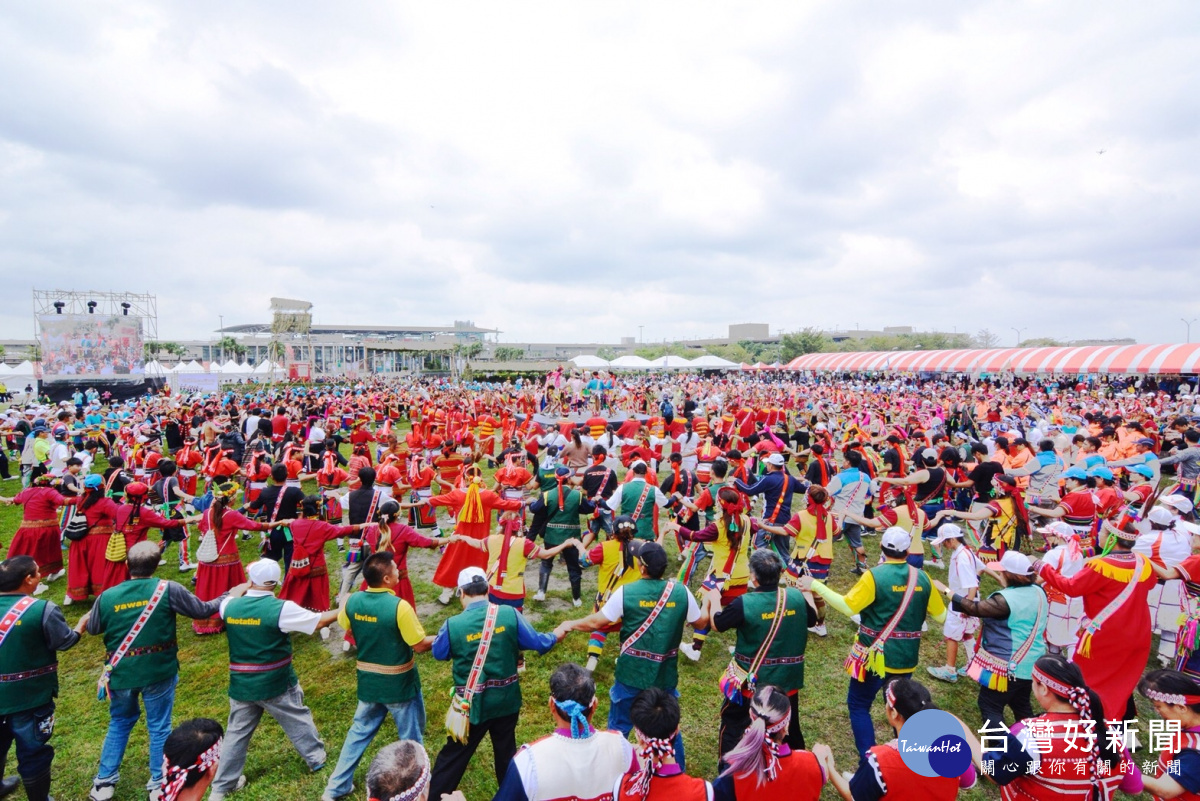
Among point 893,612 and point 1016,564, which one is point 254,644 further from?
point 1016,564

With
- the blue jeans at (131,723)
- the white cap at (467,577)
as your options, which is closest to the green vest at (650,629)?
the white cap at (467,577)

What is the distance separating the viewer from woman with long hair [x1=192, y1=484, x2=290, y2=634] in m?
6.06

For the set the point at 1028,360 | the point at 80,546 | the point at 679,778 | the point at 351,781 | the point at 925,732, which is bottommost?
the point at 351,781

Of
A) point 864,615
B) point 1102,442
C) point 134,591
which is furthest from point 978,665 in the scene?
point 1102,442

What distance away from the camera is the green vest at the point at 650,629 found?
3.79m

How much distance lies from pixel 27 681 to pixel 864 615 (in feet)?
18.7

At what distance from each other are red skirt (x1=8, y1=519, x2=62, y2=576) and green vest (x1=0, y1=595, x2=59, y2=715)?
4788 mm

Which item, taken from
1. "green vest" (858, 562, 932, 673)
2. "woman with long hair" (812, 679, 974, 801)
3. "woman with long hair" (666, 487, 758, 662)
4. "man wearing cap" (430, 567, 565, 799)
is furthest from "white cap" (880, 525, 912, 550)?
"man wearing cap" (430, 567, 565, 799)

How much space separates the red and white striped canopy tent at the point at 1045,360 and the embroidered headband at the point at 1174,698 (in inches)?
1184

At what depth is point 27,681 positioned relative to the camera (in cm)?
359

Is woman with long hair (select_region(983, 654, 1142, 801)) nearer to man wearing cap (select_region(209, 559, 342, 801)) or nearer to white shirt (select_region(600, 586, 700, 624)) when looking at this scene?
white shirt (select_region(600, 586, 700, 624))

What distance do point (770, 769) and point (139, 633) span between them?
422cm

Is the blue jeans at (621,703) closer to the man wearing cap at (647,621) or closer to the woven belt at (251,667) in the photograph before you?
the man wearing cap at (647,621)

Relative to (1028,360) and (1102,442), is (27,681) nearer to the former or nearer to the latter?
(1102,442)
